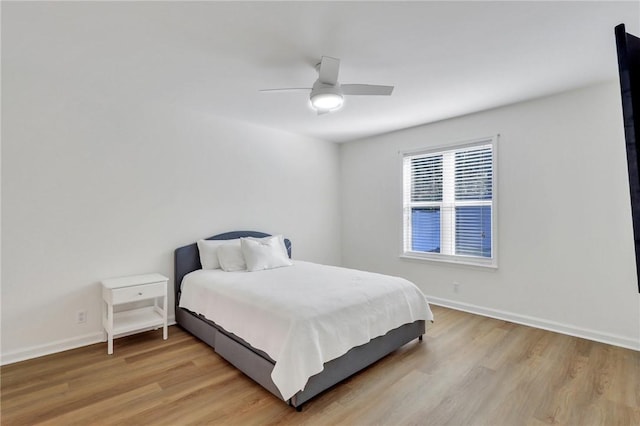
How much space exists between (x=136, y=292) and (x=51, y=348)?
2.88 feet

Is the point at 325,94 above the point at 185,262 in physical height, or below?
above

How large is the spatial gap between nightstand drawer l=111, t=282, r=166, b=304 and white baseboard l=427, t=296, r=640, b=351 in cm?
344

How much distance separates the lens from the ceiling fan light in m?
2.47

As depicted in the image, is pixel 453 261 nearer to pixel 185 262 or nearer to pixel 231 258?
pixel 231 258

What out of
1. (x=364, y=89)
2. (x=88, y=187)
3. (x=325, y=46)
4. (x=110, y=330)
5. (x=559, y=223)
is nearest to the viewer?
(x=325, y=46)

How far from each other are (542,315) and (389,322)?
2014 mm

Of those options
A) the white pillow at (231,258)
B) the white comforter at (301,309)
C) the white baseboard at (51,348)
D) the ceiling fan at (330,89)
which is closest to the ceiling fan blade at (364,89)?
the ceiling fan at (330,89)

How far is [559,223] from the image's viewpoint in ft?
11.0

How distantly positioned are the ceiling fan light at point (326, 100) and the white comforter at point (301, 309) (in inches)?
61.0

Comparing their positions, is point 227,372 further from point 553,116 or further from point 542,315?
point 553,116

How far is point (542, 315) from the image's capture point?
3.45 m

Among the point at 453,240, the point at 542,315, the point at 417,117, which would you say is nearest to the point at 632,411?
the point at 542,315

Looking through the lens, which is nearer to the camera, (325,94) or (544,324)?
(325,94)

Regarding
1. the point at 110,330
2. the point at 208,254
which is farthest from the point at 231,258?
the point at 110,330
